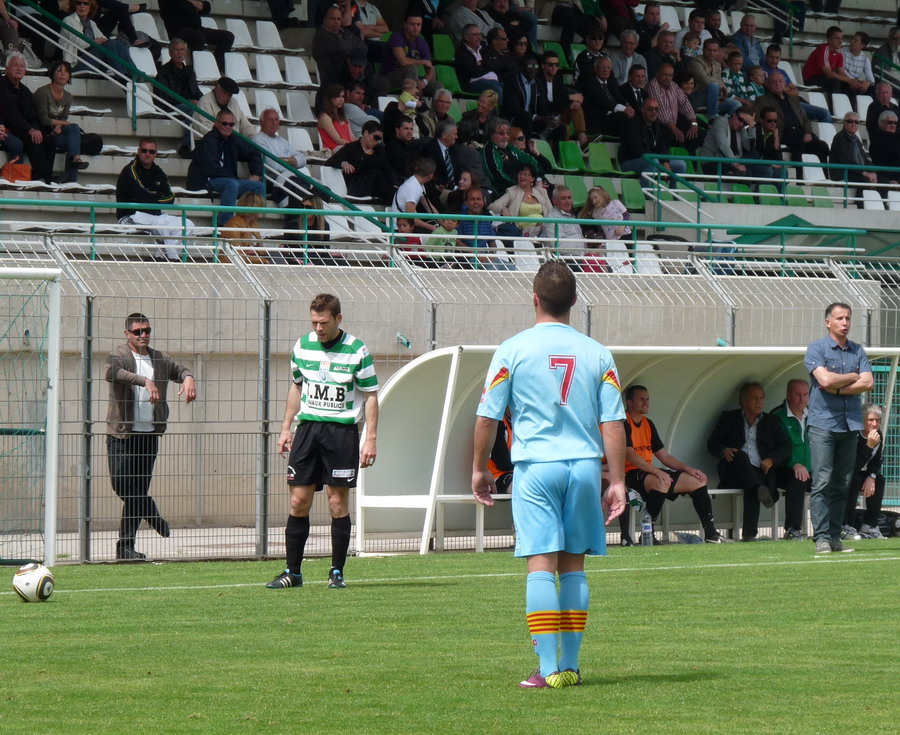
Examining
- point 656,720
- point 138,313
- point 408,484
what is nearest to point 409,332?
point 408,484

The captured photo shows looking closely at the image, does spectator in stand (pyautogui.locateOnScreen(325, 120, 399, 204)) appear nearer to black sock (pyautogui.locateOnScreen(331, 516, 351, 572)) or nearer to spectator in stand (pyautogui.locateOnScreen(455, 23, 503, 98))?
spectator in stand (pyautogui.locateOnScreen(455, 23, 503, 98))

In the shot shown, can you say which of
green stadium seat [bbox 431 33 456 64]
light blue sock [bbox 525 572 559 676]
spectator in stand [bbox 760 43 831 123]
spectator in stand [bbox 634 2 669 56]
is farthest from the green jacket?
spectator in stand [bbox 760 43 831 123]

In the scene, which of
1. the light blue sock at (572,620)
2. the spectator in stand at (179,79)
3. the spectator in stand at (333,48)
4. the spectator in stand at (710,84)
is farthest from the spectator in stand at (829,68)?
the light blue sock at (572,620)

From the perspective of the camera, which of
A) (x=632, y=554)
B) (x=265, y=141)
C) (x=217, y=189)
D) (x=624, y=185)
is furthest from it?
(x=624, y=185)

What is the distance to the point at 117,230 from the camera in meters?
15.9

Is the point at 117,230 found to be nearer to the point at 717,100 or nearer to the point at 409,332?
the point at 409,332

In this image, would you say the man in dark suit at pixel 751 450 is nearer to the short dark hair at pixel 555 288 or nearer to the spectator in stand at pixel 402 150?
the spectator in stand at pixel 402 150

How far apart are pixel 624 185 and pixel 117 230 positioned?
9801 millimetres

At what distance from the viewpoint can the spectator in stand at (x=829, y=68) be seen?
95.2 feet

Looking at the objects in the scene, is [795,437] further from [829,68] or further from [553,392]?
[829,68]

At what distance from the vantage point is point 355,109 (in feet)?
71.2

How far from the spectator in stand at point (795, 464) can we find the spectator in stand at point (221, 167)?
706cm

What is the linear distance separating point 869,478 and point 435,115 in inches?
364

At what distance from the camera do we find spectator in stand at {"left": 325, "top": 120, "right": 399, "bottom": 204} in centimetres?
2048
